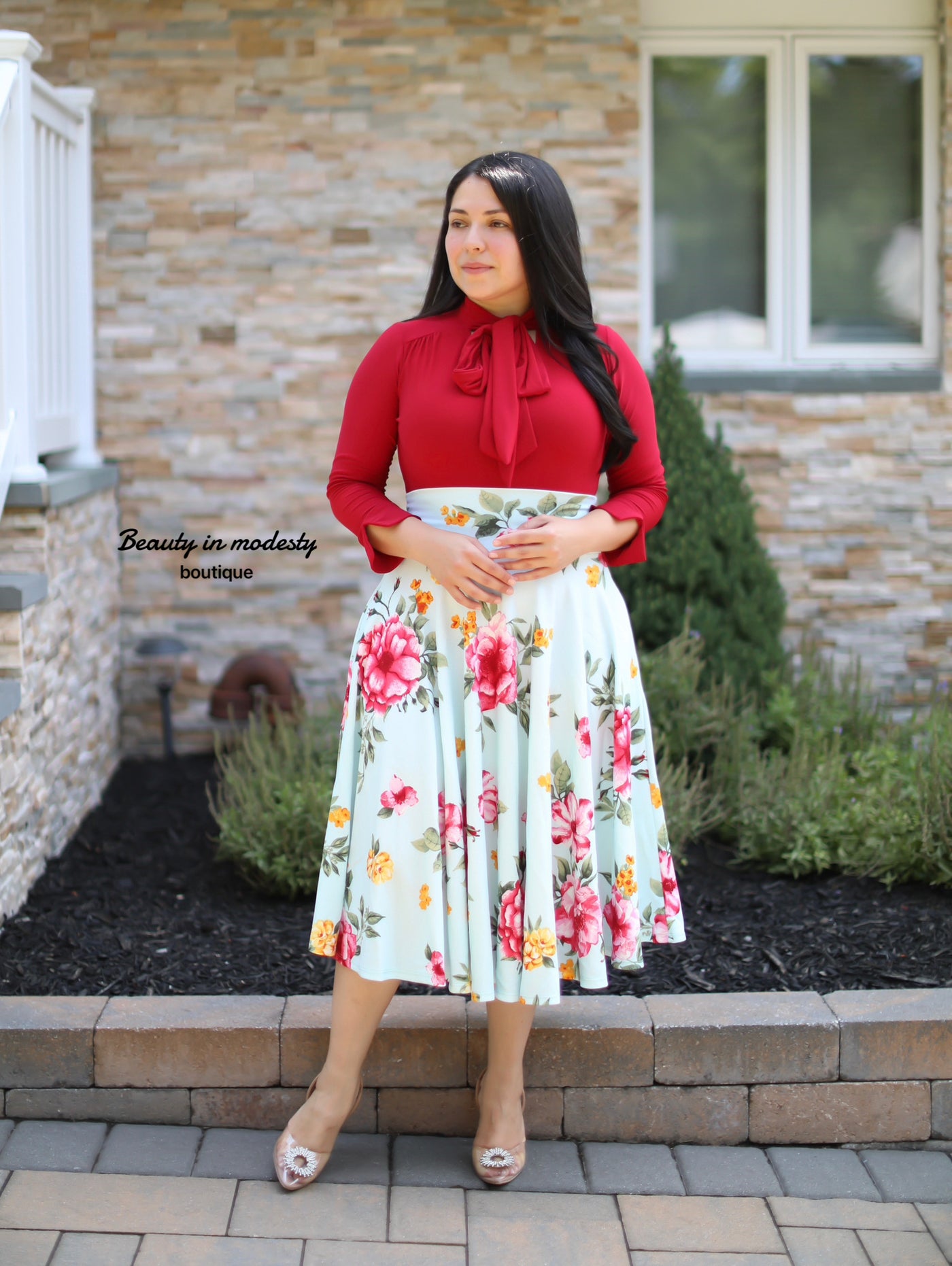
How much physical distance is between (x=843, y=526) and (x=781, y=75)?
1718 millimetres

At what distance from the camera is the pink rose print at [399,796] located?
93.3 inches

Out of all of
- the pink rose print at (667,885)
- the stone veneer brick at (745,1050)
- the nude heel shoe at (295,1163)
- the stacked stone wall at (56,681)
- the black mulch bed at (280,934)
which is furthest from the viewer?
the stacked stone wall at (56,681)

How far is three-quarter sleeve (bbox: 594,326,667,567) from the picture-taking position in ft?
8.11

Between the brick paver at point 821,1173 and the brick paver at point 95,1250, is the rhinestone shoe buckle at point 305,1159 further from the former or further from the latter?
the brick paver at point 821,1173

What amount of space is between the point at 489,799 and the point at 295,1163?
0.78m

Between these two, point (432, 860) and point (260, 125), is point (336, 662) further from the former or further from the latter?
point (432, 860)

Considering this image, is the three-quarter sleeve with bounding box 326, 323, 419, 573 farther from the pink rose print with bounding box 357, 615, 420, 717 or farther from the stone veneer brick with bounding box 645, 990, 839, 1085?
the stone veneer brick with bounding box 645, 990, 839, 1085

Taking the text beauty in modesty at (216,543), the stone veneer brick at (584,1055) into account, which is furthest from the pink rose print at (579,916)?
the text beauty in modesty at (216,543)

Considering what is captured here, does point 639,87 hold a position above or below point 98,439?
above

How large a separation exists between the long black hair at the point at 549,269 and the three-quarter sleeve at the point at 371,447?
0.51ft

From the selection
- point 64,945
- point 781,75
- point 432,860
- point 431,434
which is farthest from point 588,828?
point 781,75

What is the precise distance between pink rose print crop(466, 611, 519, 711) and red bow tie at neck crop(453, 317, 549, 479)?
28 cm

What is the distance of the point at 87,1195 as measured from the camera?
2438mm

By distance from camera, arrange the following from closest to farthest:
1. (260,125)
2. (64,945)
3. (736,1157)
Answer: (736,1157) < (64,945) < (260,125)
